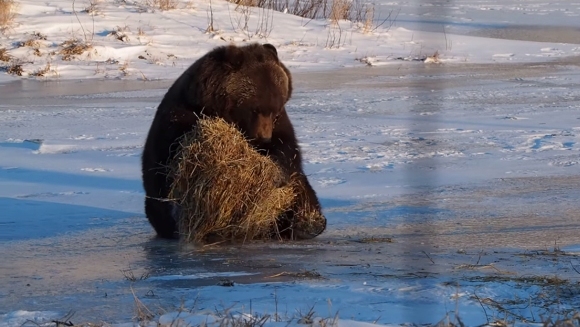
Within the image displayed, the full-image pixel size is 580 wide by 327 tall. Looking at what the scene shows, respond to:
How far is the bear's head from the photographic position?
5.88 metres

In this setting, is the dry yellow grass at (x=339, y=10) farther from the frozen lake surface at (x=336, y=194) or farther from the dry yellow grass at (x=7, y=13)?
the dry yellow grass at (x=7, y=13)

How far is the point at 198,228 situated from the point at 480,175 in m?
3.23

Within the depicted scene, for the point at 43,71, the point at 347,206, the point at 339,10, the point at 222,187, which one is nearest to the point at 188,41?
the point at 43,71

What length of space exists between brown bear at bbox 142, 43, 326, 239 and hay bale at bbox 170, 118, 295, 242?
0.12 meters

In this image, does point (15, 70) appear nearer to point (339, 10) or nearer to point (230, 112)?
point (339, 10)

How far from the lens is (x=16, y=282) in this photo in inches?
186

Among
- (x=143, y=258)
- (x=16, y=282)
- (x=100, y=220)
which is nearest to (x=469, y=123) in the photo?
(x=100, y=220)

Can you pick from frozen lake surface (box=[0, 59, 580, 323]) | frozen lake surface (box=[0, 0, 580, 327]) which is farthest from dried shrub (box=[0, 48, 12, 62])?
frozen lake surface (box=[0, 59, 580, 323])

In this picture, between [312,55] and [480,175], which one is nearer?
[480,175]

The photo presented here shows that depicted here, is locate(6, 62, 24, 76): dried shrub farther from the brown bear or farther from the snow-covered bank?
the brown bear

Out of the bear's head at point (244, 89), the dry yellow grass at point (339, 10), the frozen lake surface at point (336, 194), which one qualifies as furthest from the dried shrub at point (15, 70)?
the bear's head at point (244, 89)

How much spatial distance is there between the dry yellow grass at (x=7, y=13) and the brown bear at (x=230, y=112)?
13.7 m

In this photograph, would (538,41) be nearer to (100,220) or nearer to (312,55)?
(312,55)

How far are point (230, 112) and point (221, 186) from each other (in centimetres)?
54
